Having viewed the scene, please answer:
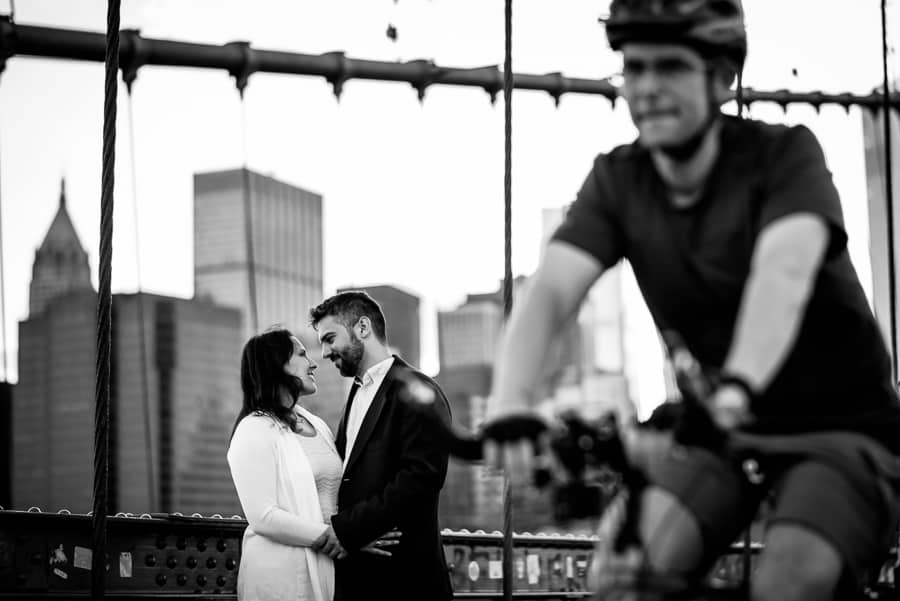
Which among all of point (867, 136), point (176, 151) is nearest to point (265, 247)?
point (176, 151)

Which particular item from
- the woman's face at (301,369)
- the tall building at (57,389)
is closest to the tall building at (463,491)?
the tall building at (57,389)

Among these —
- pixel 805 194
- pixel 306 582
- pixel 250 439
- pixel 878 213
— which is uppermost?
pixel 878 213

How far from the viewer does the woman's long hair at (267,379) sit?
4.48 meters

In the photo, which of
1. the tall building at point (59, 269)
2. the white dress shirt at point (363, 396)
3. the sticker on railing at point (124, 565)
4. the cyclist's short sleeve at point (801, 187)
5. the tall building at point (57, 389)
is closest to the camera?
the cyclist's short sleeve at point (801, 187)

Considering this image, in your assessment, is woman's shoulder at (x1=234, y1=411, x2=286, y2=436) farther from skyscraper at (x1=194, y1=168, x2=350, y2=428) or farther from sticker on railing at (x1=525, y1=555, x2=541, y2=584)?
skyscraper at (x1=194, y1=168, x2=350, y2=428)

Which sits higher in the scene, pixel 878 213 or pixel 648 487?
pixel 878 213

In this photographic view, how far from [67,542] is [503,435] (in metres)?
3.39

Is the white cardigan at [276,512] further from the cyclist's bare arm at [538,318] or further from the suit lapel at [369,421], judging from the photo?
the cyclist's bare arm at [538,318]

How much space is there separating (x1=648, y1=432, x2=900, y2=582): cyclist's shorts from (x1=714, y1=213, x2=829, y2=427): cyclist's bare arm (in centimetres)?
13

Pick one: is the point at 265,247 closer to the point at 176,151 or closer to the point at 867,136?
the point at 176,151

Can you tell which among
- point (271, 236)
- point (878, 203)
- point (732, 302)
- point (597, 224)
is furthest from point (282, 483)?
point (271, 236)

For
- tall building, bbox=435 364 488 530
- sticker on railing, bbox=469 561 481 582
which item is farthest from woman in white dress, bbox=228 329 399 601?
tall building, bbox=435 364 488 530

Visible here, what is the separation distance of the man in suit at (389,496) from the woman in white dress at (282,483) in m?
0.06

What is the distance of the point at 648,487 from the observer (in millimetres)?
1675
